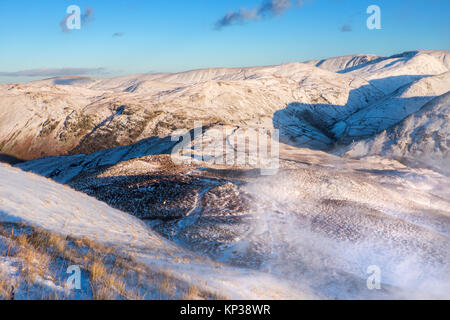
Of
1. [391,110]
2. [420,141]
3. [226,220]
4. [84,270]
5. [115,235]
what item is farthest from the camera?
[391,110]

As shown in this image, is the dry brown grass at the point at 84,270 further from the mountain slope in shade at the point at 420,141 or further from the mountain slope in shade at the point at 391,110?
the mountain slope in shade at the point at 391,110

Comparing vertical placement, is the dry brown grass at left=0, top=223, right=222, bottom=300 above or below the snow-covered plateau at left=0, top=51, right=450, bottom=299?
above

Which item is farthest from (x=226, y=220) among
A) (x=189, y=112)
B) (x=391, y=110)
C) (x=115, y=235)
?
(x=391, y=110)

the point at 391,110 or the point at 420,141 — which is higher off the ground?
the point at 391,110

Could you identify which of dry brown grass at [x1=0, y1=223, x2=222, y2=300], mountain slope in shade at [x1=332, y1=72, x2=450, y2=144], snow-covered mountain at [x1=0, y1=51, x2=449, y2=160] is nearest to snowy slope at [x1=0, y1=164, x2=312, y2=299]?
dry brown grass at [x1=0, y1=223, x2=222, y2=300]

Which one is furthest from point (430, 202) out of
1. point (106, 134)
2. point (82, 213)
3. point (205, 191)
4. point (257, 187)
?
point (106, 134)

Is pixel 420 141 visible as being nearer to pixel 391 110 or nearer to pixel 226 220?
pixel 391 110

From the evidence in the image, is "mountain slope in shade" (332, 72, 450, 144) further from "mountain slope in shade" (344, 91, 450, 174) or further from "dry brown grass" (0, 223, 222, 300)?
"dry brown grass" (0, 223, 222, 300)

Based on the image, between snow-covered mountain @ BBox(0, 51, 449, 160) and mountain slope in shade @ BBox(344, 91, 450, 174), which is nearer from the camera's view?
mountain slope in shade @ BBox(344, 91, 450, 174)
